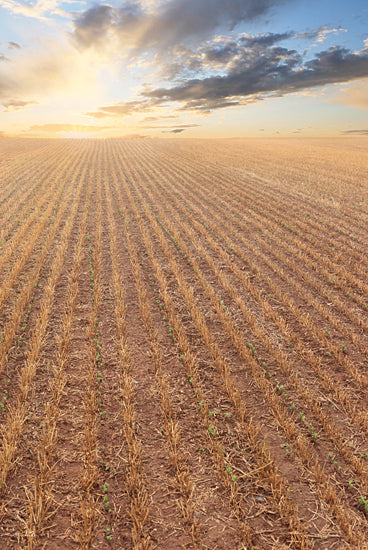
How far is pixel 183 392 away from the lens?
488cm

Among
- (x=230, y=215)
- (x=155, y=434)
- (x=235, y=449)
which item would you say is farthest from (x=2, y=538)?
(x=230, y=215)

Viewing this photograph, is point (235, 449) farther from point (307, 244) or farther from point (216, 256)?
point (307, 244)

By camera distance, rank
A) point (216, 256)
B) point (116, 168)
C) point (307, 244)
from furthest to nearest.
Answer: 1. point (116, 168)
2. point (307, 244)
3. point (216, 256)

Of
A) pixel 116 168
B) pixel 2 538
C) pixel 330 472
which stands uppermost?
pixel 116 168

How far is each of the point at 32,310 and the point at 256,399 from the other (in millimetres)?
5082

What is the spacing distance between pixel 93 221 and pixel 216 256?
6.40 meters

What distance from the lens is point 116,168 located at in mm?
30000

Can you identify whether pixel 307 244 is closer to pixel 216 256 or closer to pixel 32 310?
pixel 216 256

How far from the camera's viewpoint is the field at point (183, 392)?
3.25 metres

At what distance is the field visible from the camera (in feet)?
10.7

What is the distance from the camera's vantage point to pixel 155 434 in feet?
13.7

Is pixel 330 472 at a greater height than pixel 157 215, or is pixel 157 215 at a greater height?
pixel 157 215

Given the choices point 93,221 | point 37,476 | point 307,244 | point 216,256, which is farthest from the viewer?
point 93,221

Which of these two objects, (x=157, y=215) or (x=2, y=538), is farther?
(x=157, y=215)
